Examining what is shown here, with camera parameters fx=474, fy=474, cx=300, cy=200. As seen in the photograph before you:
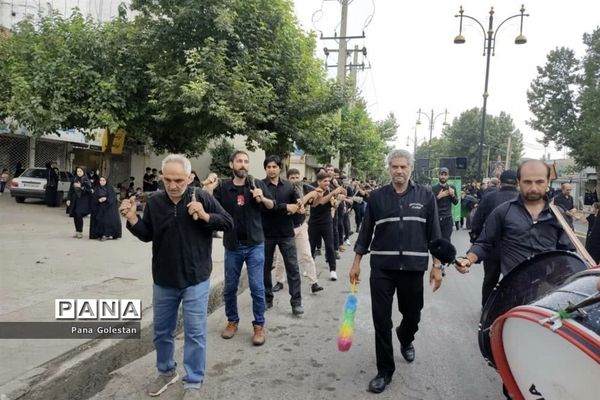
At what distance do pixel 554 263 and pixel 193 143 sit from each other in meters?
15.2

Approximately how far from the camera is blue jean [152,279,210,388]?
3.43m

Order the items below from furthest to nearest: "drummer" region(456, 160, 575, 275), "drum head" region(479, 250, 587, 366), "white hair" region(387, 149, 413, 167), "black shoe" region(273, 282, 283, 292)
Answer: "black shoe" region(273, 282, 283, 292) < "white hair" region(387, 149, 413, 167) < "drummer" region(456, 160, 575, 275) < "drum head" region(479, 250, 587, 366)

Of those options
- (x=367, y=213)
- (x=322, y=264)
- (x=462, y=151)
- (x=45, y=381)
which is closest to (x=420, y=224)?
(x=367, y=213)

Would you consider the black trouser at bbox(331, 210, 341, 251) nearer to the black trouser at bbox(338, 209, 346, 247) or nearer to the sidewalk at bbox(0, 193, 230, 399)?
the black trouser at bbox(338, 209, 346, 247)

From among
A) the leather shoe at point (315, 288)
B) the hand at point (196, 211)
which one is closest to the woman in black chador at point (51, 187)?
the leather shoe at point (315, 288)

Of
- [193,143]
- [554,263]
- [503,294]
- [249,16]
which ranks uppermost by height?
[249,16]

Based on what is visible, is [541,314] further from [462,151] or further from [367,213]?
[462,151]

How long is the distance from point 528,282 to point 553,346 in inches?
32.4

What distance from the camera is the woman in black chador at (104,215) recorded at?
10602mm

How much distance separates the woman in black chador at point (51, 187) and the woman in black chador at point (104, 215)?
778 centimetres

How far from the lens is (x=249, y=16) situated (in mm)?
13352

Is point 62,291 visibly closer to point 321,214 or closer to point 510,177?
point 321,214

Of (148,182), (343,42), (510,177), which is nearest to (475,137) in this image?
(343,42)

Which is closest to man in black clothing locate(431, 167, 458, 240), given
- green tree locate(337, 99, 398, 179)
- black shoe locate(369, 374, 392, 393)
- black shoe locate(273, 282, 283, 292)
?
black shoe locate(273, 282, 283, 292)
